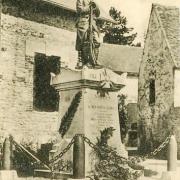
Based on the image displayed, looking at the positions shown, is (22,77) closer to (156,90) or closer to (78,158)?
(78,158)

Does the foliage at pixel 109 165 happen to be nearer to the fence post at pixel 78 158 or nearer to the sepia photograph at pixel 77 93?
the sepia photograph at pixel 77 93

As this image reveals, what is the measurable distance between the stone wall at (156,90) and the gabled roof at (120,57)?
9.25 metres

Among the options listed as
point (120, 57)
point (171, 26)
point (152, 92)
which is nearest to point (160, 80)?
point (152, 92)

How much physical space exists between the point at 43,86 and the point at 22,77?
0.67 meters

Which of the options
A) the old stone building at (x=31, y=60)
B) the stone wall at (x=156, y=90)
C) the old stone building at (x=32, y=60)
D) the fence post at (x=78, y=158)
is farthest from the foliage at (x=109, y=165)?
the stone wall at (x=156, y=90)

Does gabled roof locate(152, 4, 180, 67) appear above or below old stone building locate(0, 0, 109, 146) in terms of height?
above

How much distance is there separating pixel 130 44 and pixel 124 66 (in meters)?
3.30

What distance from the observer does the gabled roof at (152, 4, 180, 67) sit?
1370cm

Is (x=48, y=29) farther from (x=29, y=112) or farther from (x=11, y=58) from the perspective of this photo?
(x=29, y=112)

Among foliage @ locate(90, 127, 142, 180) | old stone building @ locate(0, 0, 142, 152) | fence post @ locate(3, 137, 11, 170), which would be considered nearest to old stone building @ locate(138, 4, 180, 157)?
old stone building @ locate(0, 0, 142, 152)

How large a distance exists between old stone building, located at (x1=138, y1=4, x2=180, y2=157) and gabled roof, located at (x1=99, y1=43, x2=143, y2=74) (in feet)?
30.4

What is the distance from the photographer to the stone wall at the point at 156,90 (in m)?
13.9

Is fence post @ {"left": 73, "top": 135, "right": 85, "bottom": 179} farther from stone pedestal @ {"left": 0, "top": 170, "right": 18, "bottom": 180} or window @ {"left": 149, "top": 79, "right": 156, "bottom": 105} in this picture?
window @ {"left": 149, "top": 79, "right": 156, "bottom": 105}

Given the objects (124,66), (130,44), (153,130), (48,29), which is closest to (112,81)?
(48,29)
